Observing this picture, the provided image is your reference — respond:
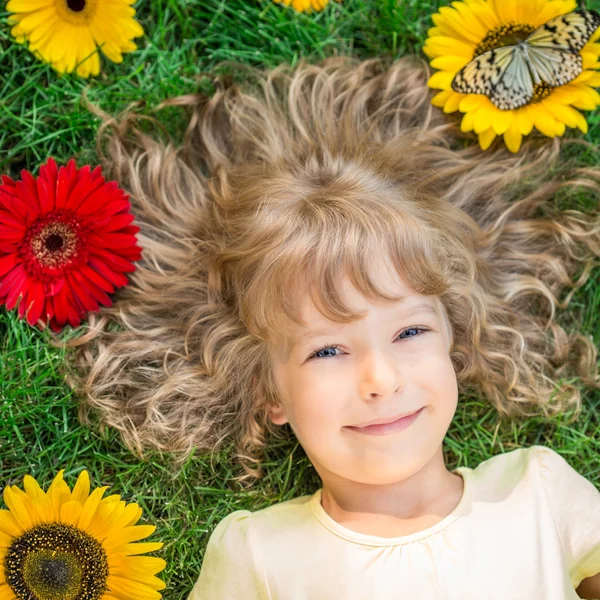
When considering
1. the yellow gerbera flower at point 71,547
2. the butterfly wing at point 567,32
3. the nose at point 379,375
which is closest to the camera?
the nose at point 379,375

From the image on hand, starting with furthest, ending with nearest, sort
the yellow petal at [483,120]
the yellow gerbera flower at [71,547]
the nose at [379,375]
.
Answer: the yellow petal at [483,120], the yellow gerbera flower at [71,547], the nose at [379,375]

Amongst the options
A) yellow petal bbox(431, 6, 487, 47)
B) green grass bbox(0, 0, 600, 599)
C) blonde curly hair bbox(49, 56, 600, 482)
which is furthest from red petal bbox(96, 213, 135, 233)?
yellow petal bbox(431, 6, 487, 47)

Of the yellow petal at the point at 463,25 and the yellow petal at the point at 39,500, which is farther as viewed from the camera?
the yellow petal at the point at 463,25

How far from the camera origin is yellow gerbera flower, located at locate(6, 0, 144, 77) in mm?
1902

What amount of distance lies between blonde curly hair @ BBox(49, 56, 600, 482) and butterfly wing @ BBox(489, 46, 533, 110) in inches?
5.5

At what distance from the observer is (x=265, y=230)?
5.64 ft

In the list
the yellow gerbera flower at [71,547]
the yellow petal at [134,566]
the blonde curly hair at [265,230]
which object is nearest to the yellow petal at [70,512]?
the yellow gerbera flower at [71,547]

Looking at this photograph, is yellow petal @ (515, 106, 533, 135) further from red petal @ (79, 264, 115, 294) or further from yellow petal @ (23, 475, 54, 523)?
yellow petal @ (23, 475, 54, 523)

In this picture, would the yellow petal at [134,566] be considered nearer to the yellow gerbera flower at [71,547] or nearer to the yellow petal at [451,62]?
the yellow gerbera flower at [71,547]

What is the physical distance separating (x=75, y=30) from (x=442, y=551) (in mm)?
1285

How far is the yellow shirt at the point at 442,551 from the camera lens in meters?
1.68

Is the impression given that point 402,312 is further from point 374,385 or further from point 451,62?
point 451,62

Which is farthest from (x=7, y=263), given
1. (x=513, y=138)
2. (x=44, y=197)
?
(x=513, y=138)

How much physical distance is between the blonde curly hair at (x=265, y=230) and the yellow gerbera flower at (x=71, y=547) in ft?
0.68
